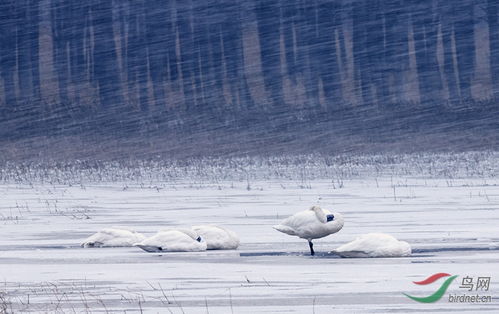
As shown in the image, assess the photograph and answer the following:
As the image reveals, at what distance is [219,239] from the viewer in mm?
12266

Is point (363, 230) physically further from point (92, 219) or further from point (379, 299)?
point (379, 299)

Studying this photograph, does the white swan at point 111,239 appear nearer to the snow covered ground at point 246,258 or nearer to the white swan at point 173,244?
the snow covered ground at point 246,258

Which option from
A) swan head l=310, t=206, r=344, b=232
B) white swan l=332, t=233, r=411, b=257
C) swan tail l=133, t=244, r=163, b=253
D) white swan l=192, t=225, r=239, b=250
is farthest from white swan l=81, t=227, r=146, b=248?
white swan l=332, t=233, r=411, b=257

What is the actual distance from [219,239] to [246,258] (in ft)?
2.75

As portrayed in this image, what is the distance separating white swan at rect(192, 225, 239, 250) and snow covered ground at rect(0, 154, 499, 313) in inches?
4.8

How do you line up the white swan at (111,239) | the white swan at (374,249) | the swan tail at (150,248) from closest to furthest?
the white swan at (374,249) → the swan tail at (150,248) → the white swan at (111,239)

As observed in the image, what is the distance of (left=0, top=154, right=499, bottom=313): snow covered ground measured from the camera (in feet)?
29.2

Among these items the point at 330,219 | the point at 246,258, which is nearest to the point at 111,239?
the point at 246,258

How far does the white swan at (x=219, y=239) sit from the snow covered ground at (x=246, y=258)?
0.40ft

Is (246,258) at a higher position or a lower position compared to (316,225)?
lower

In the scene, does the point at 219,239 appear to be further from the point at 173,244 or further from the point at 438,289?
the point at 438,289

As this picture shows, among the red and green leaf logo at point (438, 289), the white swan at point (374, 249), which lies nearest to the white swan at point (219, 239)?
the white swan at point (374, 249)

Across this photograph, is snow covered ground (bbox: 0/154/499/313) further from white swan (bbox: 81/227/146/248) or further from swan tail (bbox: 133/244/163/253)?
white swan (bbox: 81/227/146/248)

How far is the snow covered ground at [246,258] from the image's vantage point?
29.2 ft
